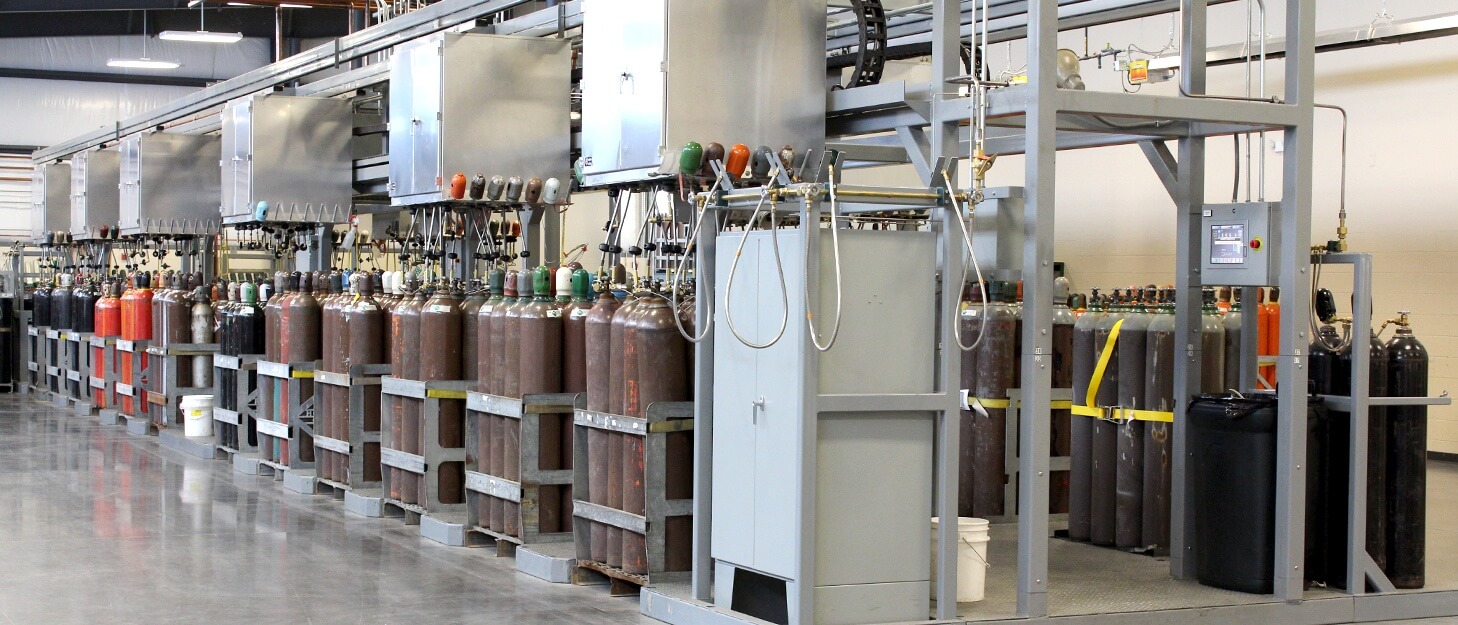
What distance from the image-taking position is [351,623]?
523cm

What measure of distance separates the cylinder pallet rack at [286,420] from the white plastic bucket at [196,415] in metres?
1.92

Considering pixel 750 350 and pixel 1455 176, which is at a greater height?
pixel 1455 176

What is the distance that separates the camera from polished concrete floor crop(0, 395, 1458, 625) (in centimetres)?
541

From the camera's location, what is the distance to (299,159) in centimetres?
957

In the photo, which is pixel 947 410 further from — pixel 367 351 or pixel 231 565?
pixel 367 351

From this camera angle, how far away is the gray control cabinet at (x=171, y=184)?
1227cm

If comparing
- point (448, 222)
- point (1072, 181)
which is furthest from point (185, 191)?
point (1072, 181)

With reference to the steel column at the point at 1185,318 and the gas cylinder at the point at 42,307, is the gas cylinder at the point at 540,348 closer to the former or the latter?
the steel column at the point at 1185,318

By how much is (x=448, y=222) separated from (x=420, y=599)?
9.50 ft

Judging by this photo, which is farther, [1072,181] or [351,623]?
[1072,181]

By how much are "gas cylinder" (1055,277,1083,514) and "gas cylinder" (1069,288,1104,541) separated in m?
0.44

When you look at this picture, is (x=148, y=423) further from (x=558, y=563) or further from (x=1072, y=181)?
(x=1072, y=181)

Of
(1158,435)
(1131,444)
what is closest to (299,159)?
(1131,444)

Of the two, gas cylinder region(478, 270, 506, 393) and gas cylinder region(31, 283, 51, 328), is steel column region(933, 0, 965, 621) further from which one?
gas cylinder region(31, 283, 51, 328)
